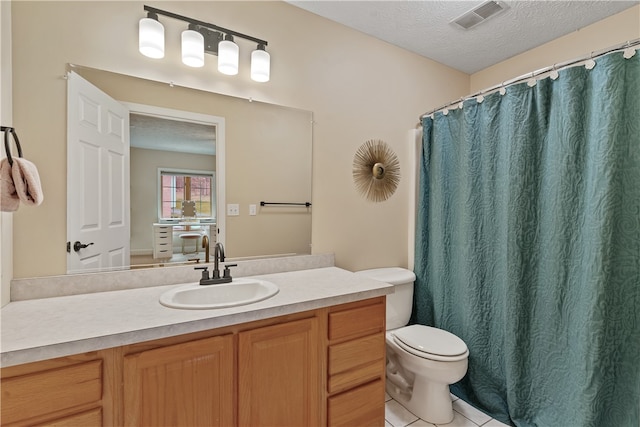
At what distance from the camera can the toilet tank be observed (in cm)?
202

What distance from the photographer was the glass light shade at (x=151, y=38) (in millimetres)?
1377

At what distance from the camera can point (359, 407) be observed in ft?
4.66

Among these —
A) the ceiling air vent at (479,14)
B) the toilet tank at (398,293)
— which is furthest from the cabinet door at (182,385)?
the ceiling air vent at (479,14)

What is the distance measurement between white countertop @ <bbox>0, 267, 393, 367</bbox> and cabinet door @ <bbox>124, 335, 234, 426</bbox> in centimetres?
8

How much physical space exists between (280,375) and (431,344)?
3.13ft

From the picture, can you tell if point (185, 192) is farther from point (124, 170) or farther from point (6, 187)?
point (6, 187)

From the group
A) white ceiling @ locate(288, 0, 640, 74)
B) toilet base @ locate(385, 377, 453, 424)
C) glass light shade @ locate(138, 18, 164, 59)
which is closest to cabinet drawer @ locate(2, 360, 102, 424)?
glass light shade @ locate(138, 18, 164, 59)

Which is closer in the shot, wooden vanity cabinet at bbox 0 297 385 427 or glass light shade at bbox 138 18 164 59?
wooden vanity cabinet at bbox 0 297 385 427

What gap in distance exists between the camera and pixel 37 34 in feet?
4.08

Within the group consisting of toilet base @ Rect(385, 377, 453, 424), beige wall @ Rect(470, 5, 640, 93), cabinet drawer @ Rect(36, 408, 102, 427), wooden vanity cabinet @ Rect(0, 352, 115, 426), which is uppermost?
beige wall @ Rect(470, 5, 640, 93)

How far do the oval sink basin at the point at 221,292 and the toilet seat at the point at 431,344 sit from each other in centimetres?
90

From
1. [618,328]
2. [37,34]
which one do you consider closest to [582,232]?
[618,328]

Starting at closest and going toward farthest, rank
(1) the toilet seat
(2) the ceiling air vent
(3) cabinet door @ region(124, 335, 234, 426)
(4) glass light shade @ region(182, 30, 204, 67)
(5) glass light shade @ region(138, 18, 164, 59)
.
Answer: (3) cabinet door @ region(124, 335, 234, 426), (5) glass light shade @ region(138, 18, 164, 59), (4) glass light shade @ region(182, 30, 204, 67), (1) the toilet seat, (2) the ceiling air vent

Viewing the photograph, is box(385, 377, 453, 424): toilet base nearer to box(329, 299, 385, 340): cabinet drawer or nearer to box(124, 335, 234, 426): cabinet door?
box(329, 299, 385, 340): cabinet drawer
